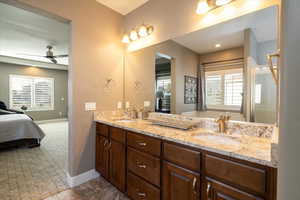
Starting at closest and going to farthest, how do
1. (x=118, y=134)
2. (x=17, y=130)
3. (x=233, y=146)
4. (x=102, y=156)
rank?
1. (x=233, y=146)
2. (x=118, y=134)
3. (x=102, y=156)
4. (x=17, y=130)

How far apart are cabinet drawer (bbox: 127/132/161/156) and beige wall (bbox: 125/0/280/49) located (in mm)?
1406

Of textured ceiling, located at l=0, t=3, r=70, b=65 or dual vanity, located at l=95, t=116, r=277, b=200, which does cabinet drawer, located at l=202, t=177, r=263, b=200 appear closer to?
dual vanity, located at l=95, t=116, r=277, b=200

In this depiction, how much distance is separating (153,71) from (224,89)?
1.14 metres

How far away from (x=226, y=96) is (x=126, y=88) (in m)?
1.73

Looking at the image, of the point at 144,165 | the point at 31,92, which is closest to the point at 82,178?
the point at 144,165

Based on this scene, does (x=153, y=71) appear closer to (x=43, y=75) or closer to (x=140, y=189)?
(x=140, y=189)

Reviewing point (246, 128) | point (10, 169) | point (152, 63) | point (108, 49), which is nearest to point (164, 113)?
point (152, 63)

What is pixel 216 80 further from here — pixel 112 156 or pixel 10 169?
pixel 10 169

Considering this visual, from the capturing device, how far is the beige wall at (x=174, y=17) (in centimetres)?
143

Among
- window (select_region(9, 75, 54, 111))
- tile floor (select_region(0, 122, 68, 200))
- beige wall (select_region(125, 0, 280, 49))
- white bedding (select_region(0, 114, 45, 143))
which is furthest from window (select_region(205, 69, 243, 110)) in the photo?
window (select_region(9, 75, 54, 111))

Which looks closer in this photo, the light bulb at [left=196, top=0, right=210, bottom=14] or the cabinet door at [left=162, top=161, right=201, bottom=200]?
the cabinet door at [left=162, top=161, right=201, bottom=200]

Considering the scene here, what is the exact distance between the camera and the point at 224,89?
1.66 m

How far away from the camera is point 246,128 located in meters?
1.44

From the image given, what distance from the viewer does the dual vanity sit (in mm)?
903
